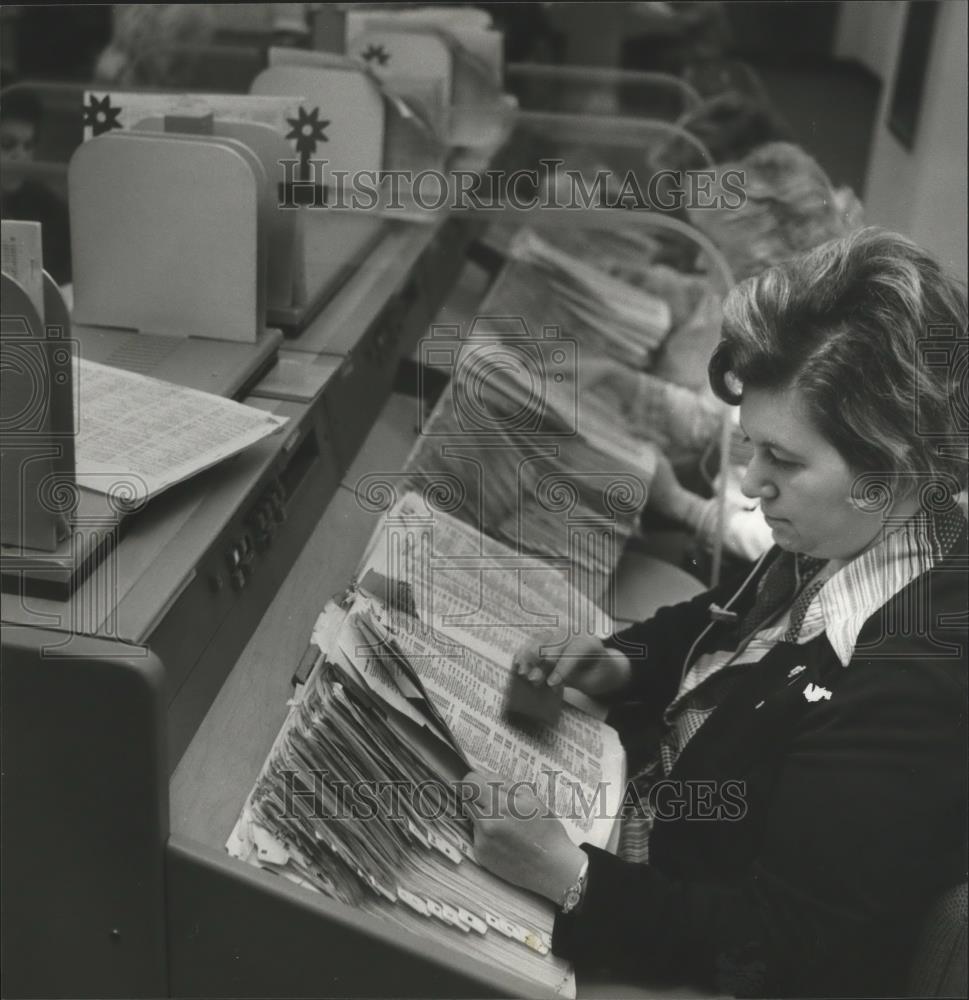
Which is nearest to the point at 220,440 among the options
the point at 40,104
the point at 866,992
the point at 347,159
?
the point at 866,992

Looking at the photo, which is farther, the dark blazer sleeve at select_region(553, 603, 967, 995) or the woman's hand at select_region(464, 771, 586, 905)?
the woman's hand at select_region(464, 771, 586, 905)

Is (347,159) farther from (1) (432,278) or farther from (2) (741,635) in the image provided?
(2) (741,635)

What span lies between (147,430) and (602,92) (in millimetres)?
3545

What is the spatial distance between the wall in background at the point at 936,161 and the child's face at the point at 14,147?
7.49ft

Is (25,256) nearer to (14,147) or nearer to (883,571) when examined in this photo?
(883,571)

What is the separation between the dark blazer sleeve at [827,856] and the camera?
51.4 inches

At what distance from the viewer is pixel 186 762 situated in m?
1.43

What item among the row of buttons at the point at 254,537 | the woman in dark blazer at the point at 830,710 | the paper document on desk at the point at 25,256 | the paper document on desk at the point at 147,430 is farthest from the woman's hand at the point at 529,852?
the paper document on desk at the point at 25,256

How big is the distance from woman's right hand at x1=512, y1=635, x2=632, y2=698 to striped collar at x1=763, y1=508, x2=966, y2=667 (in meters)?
0.44

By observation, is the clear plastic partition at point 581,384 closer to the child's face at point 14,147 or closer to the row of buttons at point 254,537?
the row of buttons at point 254,537

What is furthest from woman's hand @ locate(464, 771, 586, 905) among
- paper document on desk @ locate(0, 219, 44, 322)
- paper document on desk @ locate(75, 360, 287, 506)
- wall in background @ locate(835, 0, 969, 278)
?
wall in background @ locate(835, 0, 969, 278)

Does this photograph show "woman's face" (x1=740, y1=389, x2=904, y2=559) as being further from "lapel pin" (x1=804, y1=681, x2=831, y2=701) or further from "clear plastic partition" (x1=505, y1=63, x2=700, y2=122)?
"clear plastic partition" (x1=505, y1=63, x2=700, y2=122)

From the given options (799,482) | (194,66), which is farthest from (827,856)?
(194,66)

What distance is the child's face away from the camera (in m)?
3.27
